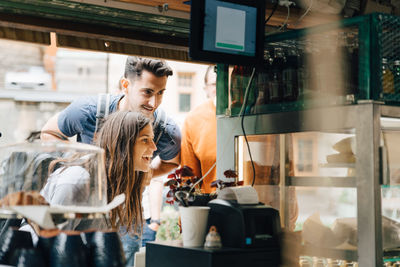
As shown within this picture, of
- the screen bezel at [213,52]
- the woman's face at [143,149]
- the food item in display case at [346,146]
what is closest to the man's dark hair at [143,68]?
the woman's face at [143,149]

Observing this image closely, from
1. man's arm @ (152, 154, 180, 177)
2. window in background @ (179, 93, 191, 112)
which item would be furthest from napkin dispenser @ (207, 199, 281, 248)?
window in background @ (179, 93, 191, 112)

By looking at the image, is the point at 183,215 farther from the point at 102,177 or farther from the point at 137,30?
the point at 137,30

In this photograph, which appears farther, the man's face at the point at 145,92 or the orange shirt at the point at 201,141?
the man's face at the point at 145,92

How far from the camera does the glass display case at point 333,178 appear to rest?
2148 millimetres

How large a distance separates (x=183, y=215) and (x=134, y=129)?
1.09 meters

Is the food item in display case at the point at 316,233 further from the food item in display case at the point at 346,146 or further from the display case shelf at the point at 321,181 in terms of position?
the food item in display case at the point at 346,146

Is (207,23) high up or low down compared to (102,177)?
up

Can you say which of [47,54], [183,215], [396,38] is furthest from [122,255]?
[47,54]

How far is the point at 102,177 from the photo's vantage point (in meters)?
1.95

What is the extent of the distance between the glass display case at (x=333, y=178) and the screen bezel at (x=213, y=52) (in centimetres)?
33

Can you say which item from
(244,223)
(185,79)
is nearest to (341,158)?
(244,223)

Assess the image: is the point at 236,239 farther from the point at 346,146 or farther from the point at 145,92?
the point at 145,92

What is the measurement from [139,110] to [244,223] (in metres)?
2.22

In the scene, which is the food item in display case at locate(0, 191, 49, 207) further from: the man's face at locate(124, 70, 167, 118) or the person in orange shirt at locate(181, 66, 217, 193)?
the man's face at locate(124, 70, 167, 118)
